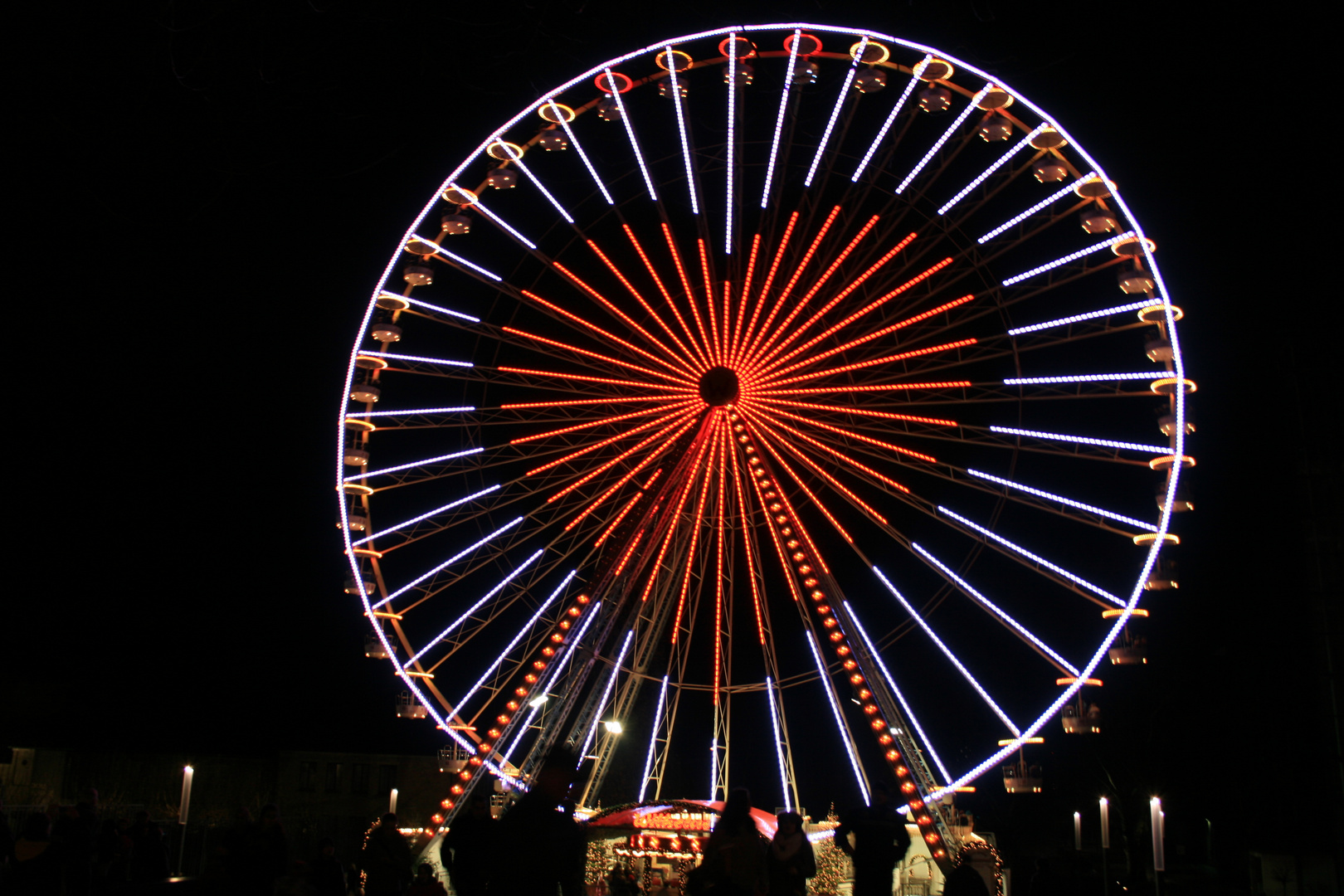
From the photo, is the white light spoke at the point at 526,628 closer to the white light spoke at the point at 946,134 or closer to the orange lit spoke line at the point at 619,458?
the orange lit spoke line at the point at 619,458

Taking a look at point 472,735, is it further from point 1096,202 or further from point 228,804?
point 228,804

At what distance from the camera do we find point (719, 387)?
1780cm

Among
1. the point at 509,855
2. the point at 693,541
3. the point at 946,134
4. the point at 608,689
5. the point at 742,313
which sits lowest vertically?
the point at 509,855

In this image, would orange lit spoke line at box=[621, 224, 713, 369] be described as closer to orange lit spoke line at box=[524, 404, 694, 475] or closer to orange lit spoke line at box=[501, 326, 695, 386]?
orange lit spoke line at box=[501, 326, 695, 386]

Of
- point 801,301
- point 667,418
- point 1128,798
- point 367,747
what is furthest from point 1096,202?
point 367,747

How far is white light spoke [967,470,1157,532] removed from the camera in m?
16.3

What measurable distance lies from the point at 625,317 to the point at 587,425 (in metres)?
1.87

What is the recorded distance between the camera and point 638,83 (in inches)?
738

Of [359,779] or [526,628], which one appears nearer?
[526,628]

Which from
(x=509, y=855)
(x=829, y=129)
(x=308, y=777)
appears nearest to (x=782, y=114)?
(x=829, y=129)

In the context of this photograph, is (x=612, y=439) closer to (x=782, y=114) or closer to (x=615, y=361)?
(x=615, y=361)

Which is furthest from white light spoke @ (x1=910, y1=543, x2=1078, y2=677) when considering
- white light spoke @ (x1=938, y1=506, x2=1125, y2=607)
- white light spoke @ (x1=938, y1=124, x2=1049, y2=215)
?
white light spoke @ (x1=938, y1=124, x2=1049, y2=215)

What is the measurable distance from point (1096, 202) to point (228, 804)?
34.0 m

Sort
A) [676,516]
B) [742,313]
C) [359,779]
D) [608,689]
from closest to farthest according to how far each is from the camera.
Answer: [742,313], [676,516], [608,689], [359,779]
